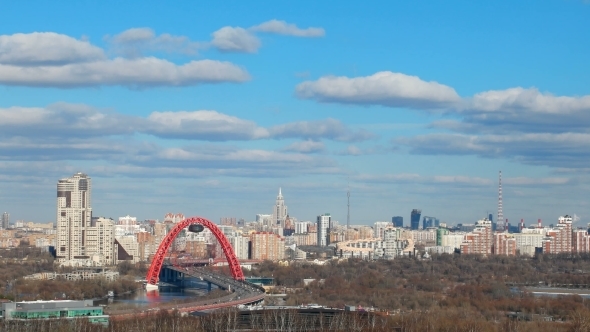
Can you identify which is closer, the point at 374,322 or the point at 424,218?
the point at 374,322

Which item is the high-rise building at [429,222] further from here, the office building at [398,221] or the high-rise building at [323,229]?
the high-rise building at [323,229]

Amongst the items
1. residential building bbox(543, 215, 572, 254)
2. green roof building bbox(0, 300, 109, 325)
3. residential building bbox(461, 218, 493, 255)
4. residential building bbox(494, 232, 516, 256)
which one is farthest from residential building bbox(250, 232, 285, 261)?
green roof building bbox(0, 300, 109, 325)

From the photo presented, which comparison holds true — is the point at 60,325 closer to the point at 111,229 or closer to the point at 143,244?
the point at 111,229

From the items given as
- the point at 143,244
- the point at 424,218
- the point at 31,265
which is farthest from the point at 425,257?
the point at 424,218

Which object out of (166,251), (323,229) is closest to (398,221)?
(323,229)

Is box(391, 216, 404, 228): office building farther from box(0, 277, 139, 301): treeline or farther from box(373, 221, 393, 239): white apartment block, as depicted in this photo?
box(0, 277, 139, 301): treeline

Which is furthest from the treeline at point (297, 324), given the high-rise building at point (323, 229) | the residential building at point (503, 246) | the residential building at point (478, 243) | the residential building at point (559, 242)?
the high-rise building at point (323, 229)
